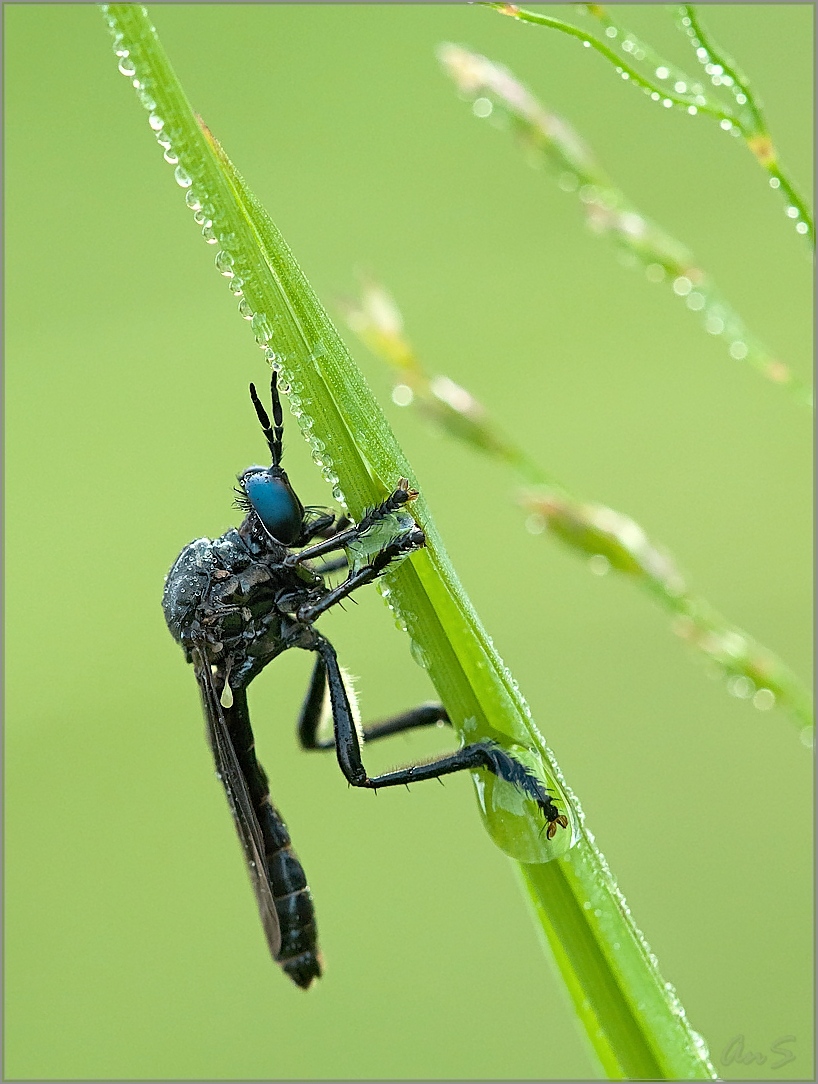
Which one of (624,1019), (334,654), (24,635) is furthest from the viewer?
(24,635)

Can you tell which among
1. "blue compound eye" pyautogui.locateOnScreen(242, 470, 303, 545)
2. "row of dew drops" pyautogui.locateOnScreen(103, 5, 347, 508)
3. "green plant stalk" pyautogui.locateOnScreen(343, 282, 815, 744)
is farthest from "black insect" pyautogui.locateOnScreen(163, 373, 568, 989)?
"row of dew drops" pyautogui.locateOnScreen(103, 5, 347, 508)

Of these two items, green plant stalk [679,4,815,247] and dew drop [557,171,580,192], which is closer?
green plant stalk [679,4,815,247]

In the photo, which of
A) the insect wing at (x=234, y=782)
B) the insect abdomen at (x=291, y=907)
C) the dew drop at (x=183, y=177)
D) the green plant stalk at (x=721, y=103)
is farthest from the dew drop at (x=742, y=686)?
the insect abdomen at (x=291, y=907)

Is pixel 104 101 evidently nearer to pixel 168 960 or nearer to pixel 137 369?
pixel 137 369

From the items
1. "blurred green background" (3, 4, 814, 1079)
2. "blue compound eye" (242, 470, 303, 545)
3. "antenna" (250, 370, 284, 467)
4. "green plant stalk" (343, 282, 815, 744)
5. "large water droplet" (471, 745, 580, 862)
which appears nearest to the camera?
"large water droplet" (471, 745, 580, 862)

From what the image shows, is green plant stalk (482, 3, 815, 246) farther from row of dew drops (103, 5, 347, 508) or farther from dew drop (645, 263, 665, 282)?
row of dew drops (103, 5, 347, 508)

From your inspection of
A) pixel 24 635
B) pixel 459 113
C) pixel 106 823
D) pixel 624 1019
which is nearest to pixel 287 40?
pixel 459 113

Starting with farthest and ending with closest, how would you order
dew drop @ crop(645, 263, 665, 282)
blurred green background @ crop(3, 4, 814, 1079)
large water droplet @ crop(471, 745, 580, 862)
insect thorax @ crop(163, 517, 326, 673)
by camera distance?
blurred green background @ crop(3, 4, 814, 1079), insect thorax @ crop(163, 517, 326, 673), dew drop @ crop(645, 263, 665, 282), large water droplet @ crop(471, 745, 580, 862)
